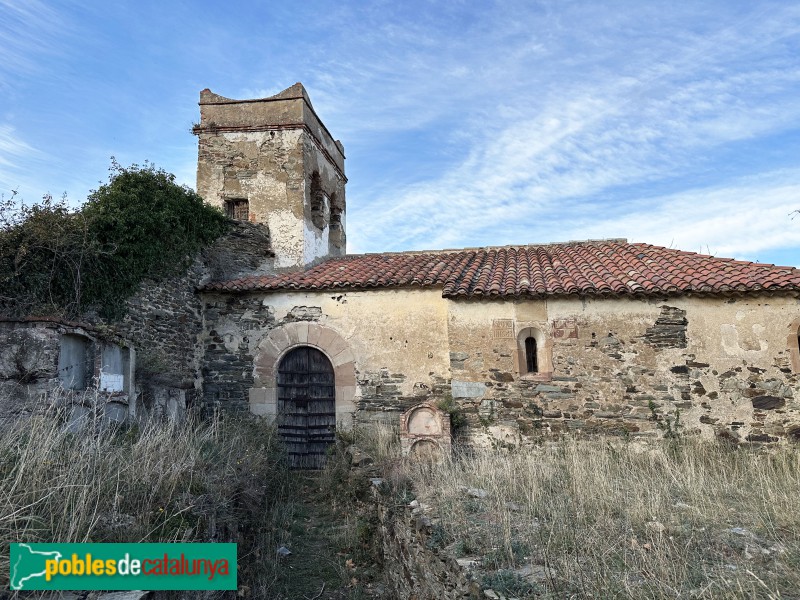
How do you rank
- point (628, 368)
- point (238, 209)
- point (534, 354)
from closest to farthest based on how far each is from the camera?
1. point (628, 368)
2. point (534, 354)
3. point (238, 209)

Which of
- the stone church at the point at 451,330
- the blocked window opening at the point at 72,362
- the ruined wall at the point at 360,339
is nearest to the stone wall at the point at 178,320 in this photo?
the stone church at the point at 451,330

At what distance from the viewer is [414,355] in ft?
33.7

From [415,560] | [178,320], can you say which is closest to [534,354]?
[415,560]

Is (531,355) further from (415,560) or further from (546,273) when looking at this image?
(415,560)

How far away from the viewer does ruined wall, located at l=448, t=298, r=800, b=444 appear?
29.0 ft

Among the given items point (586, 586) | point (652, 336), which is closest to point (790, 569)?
point (586, 586)

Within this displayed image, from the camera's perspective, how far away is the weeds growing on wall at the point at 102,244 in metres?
7.17

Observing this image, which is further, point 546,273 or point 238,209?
→ point 238,209

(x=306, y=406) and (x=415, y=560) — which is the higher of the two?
(x=306, y=406)

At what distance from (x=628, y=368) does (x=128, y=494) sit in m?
7.81

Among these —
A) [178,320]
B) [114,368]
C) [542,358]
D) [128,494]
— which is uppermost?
[178,320]

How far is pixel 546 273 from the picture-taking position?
10.6 meters

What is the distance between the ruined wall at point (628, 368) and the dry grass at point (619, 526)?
4.14ft

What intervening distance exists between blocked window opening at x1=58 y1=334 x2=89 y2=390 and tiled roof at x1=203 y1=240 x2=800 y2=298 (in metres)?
3.90
